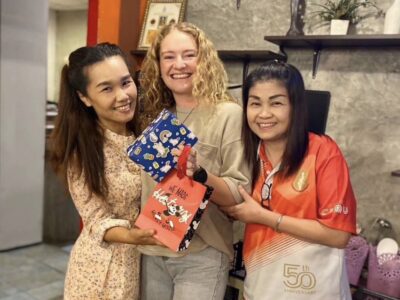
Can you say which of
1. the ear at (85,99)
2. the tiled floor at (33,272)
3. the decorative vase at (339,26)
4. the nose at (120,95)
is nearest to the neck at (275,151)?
the nose at (120,95)

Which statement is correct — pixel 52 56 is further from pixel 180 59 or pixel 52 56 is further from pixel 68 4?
pixel 180 59

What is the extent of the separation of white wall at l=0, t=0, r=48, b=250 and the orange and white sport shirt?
2.96 meters

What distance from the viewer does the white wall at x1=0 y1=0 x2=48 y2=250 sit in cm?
348

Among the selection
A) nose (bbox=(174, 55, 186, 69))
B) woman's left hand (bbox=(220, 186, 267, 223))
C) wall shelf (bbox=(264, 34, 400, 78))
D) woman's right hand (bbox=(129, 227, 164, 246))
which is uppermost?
wall shelf (bbox=(264, 34, 400, 78))

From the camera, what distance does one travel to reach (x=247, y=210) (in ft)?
3.91

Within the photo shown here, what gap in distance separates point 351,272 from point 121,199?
121 cm

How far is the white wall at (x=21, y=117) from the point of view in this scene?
137 inches

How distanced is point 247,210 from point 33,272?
2675 millimetres

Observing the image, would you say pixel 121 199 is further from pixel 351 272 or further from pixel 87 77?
pixel 351 272

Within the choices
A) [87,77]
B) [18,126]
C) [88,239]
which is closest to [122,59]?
[87,77]

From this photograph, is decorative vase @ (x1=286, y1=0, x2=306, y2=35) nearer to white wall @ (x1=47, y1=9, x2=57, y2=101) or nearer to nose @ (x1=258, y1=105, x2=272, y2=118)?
nose @ (x1=258, y1=105, x2=272, y2=118)

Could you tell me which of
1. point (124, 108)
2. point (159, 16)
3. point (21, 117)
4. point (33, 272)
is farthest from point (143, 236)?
point (21, 117)

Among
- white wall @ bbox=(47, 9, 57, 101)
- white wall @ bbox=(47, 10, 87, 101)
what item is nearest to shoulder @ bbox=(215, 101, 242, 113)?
white wall @ bbox=(47, 10, 87, 101)

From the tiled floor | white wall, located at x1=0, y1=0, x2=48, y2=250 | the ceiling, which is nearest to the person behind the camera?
the tiled floor
